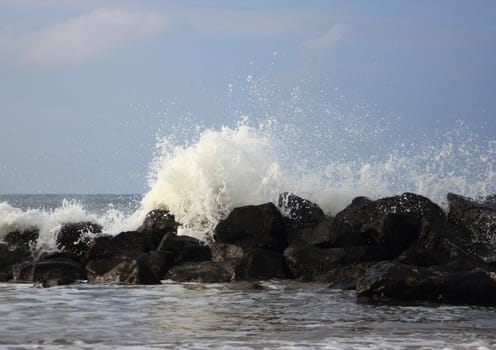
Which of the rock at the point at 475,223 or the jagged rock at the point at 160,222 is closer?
the rock at the point at 475,223

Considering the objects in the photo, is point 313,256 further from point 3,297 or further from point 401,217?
point 3,297

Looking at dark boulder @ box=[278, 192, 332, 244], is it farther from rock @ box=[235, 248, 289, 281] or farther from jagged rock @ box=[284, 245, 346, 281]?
rock @ box=[235, 248, 289, 281]

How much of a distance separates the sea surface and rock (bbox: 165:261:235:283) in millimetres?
486

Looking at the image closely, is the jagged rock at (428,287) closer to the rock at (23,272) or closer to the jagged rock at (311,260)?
the jagged rock at (311,260)

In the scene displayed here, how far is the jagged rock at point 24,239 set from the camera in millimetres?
14195

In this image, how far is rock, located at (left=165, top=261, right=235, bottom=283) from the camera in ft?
35.8

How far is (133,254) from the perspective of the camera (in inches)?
478

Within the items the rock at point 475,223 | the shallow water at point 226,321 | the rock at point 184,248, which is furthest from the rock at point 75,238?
the rock at point 475,223

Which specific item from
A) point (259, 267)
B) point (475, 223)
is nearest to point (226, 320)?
point (259, 267)

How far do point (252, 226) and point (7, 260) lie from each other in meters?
3.96

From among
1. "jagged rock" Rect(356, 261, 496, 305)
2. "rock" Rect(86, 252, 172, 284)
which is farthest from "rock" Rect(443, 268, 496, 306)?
"rock" Rect(86, 252, 172, 284)

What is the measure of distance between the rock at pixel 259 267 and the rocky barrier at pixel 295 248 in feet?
0.05

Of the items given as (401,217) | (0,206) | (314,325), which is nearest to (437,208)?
(401,217)

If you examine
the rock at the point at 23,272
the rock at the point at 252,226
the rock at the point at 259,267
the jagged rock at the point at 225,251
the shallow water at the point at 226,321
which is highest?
the rock at the point at 252,226
